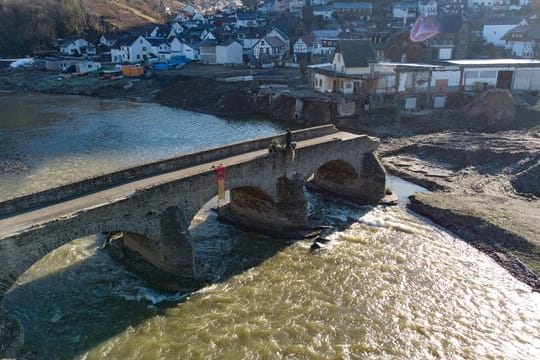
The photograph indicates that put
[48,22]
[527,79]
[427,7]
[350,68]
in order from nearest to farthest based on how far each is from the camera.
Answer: [527,79] < [350,68] < [427,7] < [48,22]

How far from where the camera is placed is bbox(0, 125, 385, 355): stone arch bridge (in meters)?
17.3

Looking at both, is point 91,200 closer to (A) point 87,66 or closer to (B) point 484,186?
(B) point 484,186

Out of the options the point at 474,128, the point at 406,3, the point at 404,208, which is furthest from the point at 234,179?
the point at 406,3

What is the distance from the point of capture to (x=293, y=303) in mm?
20266

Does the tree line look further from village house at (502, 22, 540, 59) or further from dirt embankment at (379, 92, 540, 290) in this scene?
dirt embankment at (379, 92, 540, 290)

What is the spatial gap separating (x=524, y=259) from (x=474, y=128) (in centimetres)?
2652

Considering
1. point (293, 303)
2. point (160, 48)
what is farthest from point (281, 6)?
point (293, 303)

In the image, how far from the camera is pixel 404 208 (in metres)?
30.7

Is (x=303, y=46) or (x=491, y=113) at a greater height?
(x=303, y=46)

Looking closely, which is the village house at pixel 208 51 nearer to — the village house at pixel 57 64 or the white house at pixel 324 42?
the white house at pixel 324 42

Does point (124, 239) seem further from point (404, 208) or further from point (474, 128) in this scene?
point (474, 128)

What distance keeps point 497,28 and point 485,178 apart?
58.5 metres

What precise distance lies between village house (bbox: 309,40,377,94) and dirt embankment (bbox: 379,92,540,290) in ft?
38.2

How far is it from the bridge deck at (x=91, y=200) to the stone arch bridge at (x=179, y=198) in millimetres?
41
